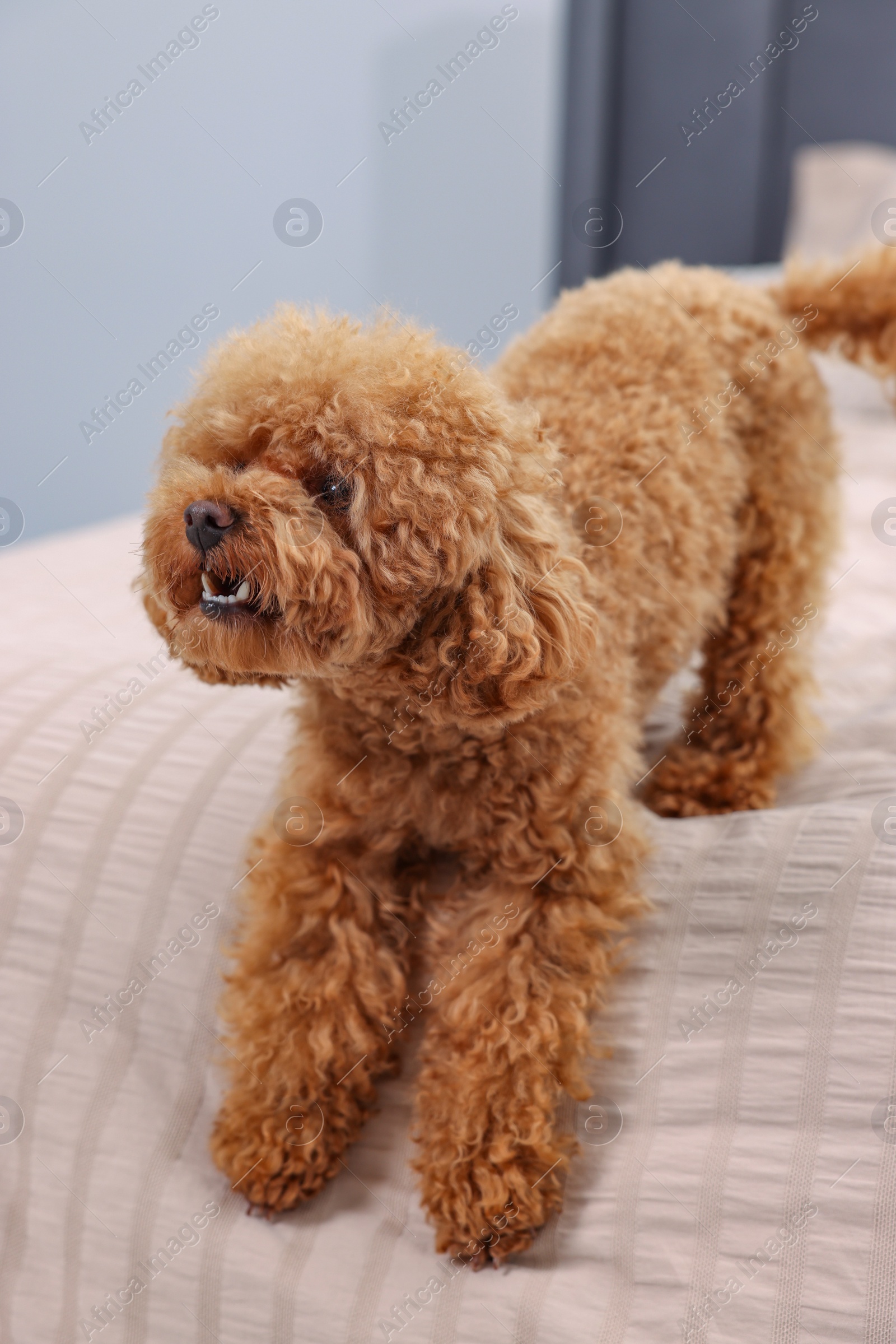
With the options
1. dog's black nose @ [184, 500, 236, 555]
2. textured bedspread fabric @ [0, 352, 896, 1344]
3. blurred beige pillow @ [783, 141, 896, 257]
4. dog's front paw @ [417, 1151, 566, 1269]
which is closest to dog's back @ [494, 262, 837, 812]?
textured bedspread fabric @ [0, 352, 896, 1344]

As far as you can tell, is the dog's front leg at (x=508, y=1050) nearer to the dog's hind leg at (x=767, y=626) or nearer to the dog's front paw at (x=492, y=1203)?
the dog's front paw at (x=492, y=1203)

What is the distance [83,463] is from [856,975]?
1.99 meters

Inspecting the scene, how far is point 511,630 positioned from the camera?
2.65 feet

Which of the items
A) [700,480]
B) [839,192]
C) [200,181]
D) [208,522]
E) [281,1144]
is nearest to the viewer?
[208,522]

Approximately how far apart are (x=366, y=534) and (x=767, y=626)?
750 mm

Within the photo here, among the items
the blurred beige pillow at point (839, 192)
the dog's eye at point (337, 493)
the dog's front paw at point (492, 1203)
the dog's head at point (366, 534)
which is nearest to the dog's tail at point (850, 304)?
the dog's head at point (366, 534)

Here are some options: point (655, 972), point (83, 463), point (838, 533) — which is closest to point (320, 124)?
point (83, 463)

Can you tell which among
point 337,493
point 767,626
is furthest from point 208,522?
point 767,626

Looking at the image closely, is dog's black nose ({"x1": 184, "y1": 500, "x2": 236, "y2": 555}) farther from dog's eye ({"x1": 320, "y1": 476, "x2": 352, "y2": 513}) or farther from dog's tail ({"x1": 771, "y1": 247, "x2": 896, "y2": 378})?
dog's tail ({"x1": 771, "y1": 247, "x2": 896, "y2": 378})

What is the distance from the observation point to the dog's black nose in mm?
772

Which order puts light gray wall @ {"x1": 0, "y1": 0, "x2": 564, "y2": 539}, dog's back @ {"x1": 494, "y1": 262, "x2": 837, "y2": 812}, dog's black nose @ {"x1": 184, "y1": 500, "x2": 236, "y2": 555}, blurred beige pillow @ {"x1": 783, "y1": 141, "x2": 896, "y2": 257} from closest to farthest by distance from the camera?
dog's black nose @ {"x1": 184, "y1": 500, "x2": 236, "y2": 555} → dog's back @ {"x1": 494, "y1": 262, "x2": 837, "y2": 812} → light gray wall @ {"x1": 0, "y1": 0, "x2": 564, "y2": 539} → blurred beige pillow @ {"x1": 783, "y1": 141, "x2": 896, "y2": 257}

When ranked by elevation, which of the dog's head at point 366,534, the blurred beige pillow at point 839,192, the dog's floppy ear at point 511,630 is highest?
the dog's head at point 366,534

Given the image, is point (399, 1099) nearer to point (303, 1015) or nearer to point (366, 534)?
point (303, 1015)

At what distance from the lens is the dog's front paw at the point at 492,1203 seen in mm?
871
